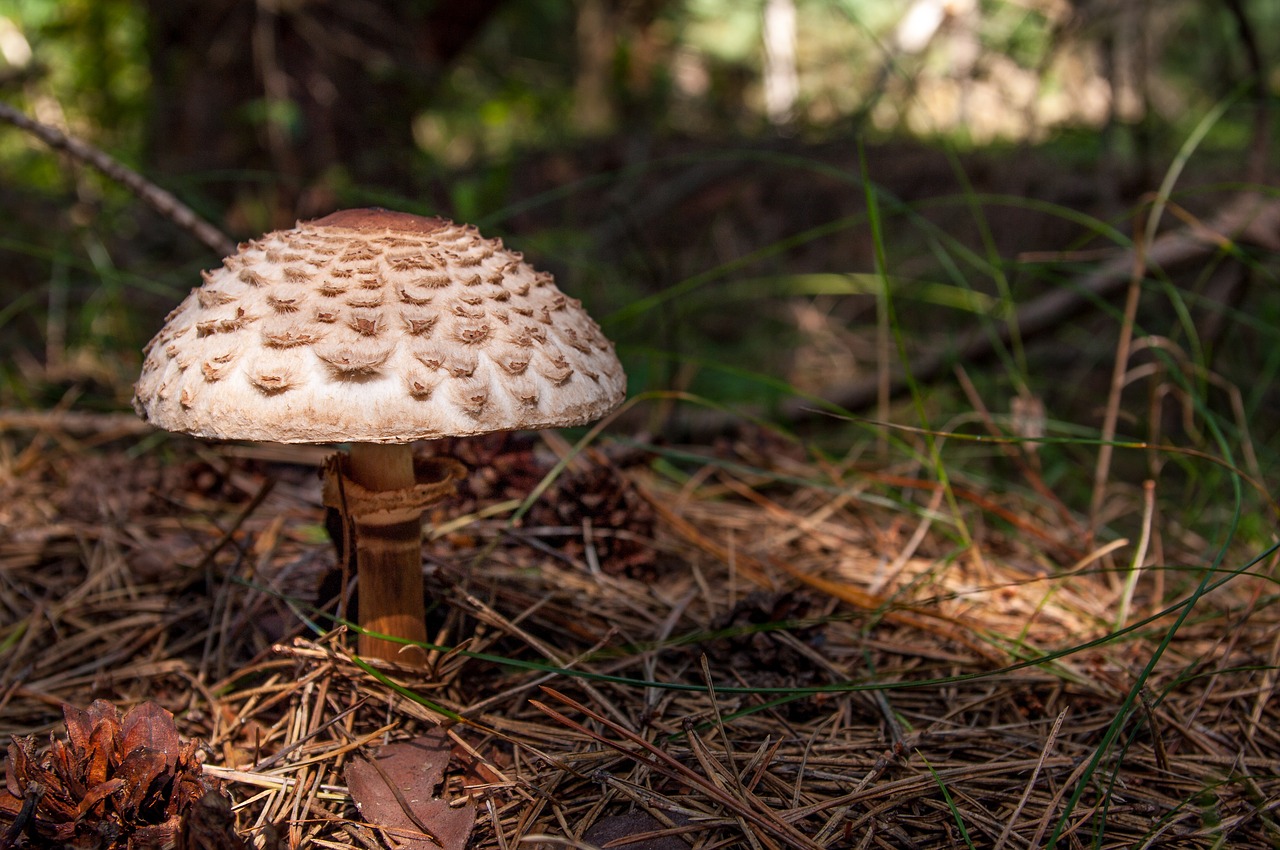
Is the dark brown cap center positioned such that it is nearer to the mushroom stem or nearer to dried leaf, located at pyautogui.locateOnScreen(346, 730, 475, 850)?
the mushroom stem

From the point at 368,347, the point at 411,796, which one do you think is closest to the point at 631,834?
the point at 411,796

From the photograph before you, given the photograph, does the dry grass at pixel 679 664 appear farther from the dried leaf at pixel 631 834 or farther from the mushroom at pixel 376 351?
the mushroom at pixel 376 351

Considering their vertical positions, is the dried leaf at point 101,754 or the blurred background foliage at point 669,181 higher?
the blurred background foliage at point 669,181

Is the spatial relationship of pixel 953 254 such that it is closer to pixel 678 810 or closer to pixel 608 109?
pixel 678 810

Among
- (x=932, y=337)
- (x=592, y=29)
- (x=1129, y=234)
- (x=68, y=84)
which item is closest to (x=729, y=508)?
(x=932, y=337)

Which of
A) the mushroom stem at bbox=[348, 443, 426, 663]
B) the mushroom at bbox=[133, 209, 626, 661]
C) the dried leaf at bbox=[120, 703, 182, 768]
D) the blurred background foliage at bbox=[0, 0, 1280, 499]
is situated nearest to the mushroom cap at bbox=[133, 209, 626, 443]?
the mushroom at bbox=[133, 209, 626, 661]

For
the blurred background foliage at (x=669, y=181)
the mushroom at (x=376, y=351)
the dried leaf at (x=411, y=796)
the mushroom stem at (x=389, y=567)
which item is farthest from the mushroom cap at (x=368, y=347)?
the blurred background foliage at (x=669, y=181)

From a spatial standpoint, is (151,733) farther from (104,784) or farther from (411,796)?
(411,796)

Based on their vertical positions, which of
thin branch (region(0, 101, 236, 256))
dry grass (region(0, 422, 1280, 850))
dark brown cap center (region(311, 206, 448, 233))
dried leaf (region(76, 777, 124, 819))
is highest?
thin branch (region(0, 101, 236, 256))
